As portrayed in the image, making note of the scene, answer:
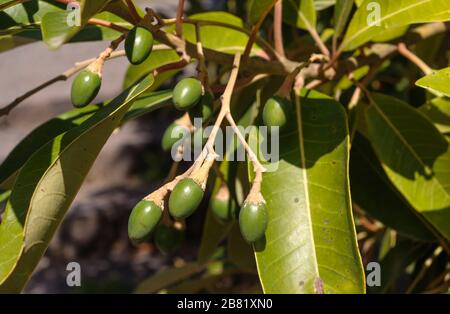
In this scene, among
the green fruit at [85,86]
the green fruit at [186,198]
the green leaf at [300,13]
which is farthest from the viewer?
the green leaf at [300,13]

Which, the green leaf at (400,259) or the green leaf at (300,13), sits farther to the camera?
the green leaf at (400,259)

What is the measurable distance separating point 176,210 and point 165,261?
4.09 metres

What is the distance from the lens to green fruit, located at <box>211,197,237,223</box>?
1490 millimetres

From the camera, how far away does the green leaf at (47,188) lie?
1.12 m

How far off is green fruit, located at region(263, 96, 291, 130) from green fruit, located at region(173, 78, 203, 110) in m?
0.13

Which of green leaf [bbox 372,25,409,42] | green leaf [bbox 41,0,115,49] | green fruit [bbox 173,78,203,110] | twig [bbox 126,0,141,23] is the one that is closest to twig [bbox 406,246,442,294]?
green leaf [bbox 372,25,409,42]

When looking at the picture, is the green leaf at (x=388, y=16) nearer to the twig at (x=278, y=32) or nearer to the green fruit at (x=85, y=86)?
the twig at (x=278, y=32)

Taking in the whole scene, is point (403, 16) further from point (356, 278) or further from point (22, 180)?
point (22, 180)

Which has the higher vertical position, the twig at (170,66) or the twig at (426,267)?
the twig at (170,66)

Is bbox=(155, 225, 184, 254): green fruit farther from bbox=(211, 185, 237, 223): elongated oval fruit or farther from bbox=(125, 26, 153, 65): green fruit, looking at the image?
bbox=(125, 26, 153, 65): green fruit

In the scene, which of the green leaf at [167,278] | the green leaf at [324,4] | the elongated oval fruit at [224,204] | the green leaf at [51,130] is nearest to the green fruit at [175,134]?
the green leaf at [51,130]

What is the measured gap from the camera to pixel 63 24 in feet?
3.25

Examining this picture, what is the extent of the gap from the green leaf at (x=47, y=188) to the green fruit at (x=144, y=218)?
15cm

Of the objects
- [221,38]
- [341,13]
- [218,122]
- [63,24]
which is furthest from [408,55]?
[63,24]
